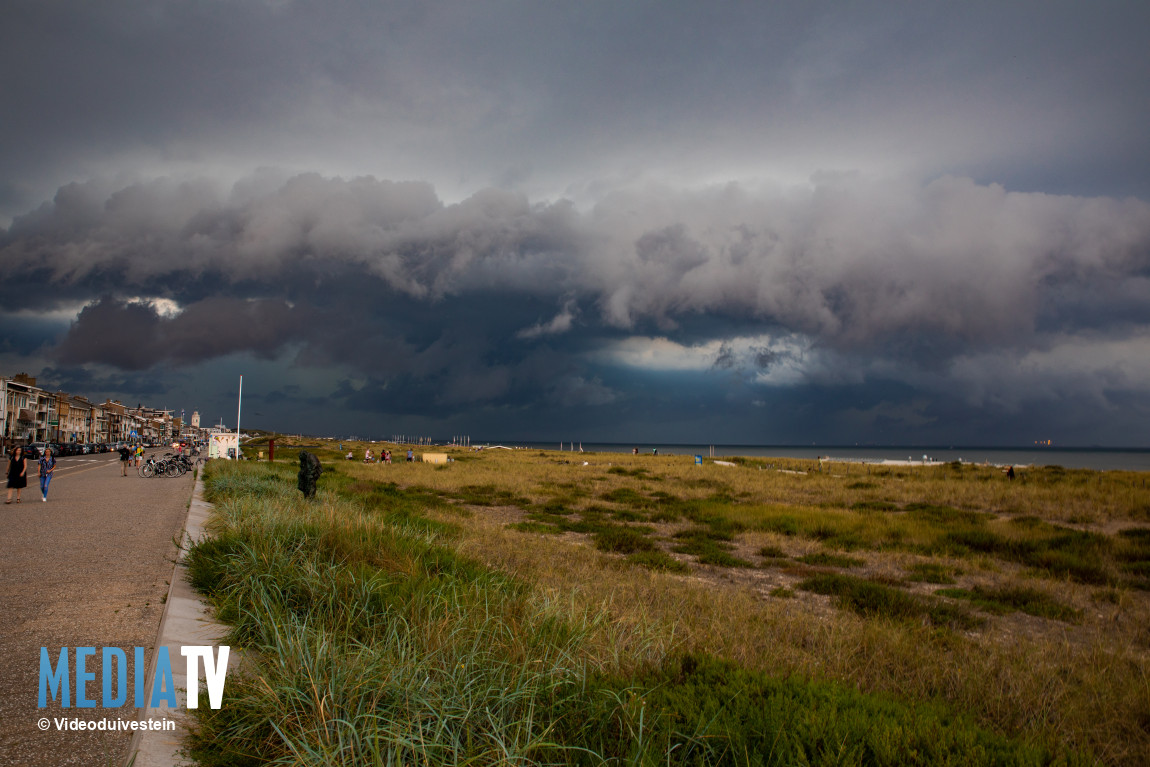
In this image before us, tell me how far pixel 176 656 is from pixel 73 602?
9.52 feet

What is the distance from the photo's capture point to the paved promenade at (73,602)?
387cm

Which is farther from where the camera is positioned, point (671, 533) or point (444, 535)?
point (671, 533)

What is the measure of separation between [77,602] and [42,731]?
3626mm

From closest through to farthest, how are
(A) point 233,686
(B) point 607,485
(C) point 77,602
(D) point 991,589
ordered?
1. (A) point 233,686
2. (C) point 77,602
3. (D) point 991,589
4. (B) point 607,485

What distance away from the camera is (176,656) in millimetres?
5109

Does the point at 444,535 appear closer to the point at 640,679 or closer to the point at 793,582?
the point at 793,582

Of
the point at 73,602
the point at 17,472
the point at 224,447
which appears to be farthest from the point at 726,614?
the point at 224,447

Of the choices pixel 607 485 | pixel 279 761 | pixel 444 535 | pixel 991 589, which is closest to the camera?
pixel 279 761

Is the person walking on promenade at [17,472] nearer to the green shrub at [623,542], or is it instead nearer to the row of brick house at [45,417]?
the green shrub at [623,542]

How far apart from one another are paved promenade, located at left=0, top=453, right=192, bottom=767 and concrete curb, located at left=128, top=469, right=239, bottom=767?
13 centimetres

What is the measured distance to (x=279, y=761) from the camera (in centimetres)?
324

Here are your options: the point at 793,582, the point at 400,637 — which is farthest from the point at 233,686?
the point at 793,582

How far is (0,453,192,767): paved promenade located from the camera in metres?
3.87

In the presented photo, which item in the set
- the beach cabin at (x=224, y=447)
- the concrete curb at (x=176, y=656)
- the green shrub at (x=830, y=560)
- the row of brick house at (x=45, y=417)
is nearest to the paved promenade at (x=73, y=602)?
the concrete curb at (x=176, y=656)
